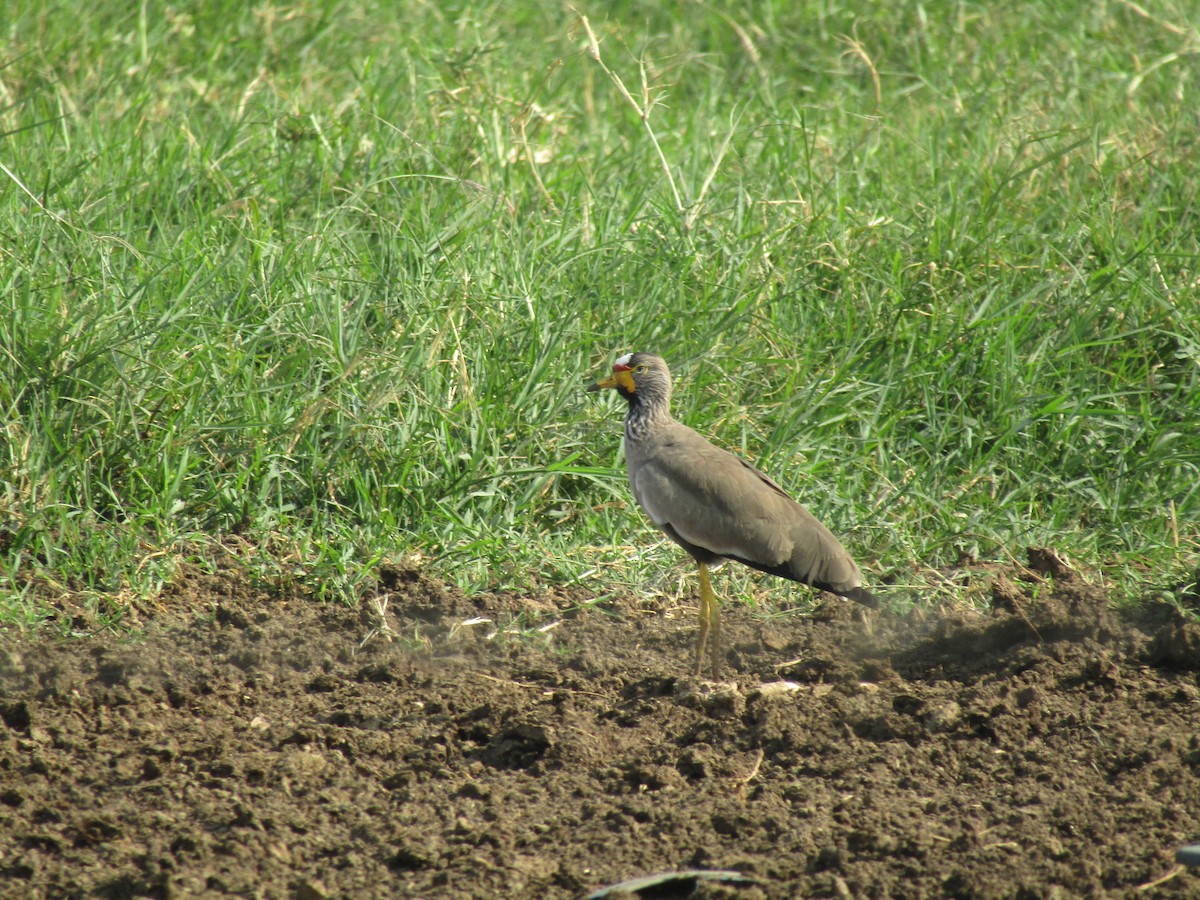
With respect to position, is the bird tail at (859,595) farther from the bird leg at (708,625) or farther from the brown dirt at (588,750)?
the bird leg at (708,625)

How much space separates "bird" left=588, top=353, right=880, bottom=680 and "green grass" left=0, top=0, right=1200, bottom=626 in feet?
1.71

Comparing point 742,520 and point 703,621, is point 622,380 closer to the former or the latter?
point 742,520

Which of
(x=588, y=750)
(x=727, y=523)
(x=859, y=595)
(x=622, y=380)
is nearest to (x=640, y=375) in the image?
(x=622, y=380)

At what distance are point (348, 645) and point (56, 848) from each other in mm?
1293

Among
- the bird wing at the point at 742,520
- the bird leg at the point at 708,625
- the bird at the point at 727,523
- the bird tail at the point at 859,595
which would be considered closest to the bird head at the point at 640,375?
the bird at the point at 727,523

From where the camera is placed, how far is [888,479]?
534cm

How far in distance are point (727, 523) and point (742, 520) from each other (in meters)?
0.05

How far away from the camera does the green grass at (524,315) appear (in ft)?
15.9

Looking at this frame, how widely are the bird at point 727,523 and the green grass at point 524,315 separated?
52cm

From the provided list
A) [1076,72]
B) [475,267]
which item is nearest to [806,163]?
[475,267]

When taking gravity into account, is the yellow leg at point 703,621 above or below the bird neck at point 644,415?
below

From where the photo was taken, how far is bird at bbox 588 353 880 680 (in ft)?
14.2

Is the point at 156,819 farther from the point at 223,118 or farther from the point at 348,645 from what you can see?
the point at 223,118

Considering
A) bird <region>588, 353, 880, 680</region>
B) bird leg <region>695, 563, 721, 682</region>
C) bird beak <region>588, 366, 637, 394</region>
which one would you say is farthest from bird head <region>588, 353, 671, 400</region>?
bird leg <region>695, 563, 721, 682</region>
